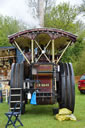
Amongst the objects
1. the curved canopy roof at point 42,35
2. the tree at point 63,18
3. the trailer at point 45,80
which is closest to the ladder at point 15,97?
the trailer at point 45,80

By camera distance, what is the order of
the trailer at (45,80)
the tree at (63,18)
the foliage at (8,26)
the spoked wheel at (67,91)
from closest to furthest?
the trailer at (45,80)
the spoked wheel at (67,91)
the tree at (63,18)
the foliage at (8,26)

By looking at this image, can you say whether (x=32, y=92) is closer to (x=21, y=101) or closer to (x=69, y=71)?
(x=21, y=101)

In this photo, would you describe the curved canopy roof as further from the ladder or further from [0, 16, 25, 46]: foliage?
[0, 16, 25, 46]: foliage

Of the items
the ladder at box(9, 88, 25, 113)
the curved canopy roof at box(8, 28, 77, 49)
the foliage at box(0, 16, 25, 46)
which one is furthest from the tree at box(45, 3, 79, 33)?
the ladder at box(9, 88, 25, 113)

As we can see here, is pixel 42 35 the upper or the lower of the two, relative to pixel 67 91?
upper

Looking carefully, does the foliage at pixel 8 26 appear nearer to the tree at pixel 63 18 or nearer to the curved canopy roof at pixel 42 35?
the tree at pixel 63 18

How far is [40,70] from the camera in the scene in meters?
7.32

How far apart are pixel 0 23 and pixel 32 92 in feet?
94.6

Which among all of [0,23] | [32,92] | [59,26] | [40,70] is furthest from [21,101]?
[0,23]

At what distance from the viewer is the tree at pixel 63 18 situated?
2770 centimetres

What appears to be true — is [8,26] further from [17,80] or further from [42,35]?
[17,80]

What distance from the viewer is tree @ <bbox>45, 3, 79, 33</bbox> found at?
27703 mm

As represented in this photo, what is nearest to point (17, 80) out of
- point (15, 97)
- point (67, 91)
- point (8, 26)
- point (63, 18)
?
point (15, 97)

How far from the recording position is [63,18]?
92.3 ft
